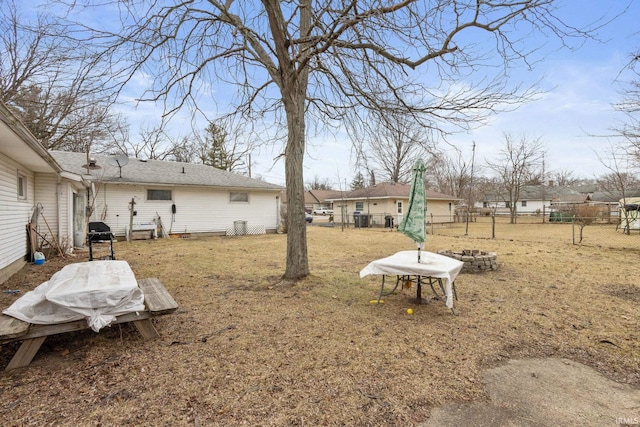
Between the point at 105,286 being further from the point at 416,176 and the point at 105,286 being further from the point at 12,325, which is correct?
the point at 416,176

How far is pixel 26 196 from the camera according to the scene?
8078 millimetres

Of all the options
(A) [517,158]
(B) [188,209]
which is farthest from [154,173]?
(A) [517,158]

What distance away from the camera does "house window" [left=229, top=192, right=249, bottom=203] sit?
1608 cm

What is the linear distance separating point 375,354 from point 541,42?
14.8 feet

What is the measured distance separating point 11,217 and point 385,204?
2176 centimetres

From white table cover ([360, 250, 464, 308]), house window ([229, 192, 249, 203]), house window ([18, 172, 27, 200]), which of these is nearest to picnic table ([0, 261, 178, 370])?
white table cover ([360, 250, 464, 308])

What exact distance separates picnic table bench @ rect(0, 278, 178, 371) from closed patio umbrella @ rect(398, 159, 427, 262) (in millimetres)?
3217

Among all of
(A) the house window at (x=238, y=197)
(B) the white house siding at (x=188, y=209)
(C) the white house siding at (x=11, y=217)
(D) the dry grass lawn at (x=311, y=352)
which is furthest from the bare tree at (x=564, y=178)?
(C) the white house siding at (x=11, y=217)

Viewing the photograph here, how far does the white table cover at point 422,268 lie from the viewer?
3.96 metres

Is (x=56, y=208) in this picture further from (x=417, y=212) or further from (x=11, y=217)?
(x=417, y=212)

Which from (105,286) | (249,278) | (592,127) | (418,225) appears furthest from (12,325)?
(592,127)

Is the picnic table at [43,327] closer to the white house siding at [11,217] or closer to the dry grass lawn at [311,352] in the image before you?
the dry grass lawn at [311,352]

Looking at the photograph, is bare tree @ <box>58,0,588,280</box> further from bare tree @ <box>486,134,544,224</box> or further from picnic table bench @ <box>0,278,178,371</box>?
bare tree @ <box>486,134,544,224</box>

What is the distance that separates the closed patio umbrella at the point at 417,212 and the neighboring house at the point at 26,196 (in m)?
5.35
